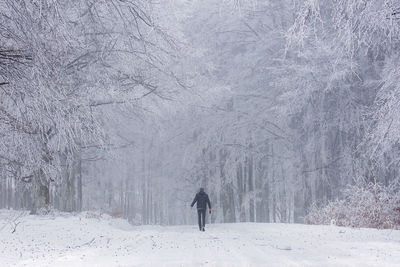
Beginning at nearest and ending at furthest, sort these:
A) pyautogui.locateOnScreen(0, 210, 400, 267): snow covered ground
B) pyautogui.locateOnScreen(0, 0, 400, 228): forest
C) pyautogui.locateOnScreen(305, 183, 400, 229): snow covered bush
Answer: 1. pyautogui.locateOnScreen(0, 0, 400, 228): forest
2. pyautogui.locateOnScreen(0, 210, 400, 267): snow covered ground
3. pyautogui.locateOnScreen(305, 183, 400, 229): snow covered bush

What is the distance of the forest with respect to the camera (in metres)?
7.80

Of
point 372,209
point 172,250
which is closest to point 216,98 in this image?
point 372,209

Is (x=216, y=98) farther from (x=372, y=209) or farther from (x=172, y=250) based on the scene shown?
(x=172, y=250)

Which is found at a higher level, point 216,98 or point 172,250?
point 216,98

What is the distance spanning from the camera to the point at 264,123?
27812mm

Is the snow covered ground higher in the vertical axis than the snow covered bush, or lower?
lower

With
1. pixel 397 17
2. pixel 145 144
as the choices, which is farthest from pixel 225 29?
pixel 397 17

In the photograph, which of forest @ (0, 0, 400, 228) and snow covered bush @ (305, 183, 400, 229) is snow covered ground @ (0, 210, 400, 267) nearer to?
forest @ (0, 0, 400, 228)

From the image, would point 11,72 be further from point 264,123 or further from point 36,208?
point 264,123

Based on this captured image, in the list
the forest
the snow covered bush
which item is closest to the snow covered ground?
the forest

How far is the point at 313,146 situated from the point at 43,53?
18354mm

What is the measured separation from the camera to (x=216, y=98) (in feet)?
88.5

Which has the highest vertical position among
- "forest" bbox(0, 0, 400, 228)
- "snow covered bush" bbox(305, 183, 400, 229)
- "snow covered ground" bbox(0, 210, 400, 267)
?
"forest" bbox(0, 0, 400, 228)

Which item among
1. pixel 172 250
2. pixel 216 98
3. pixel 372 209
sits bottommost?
pixel 172 250
